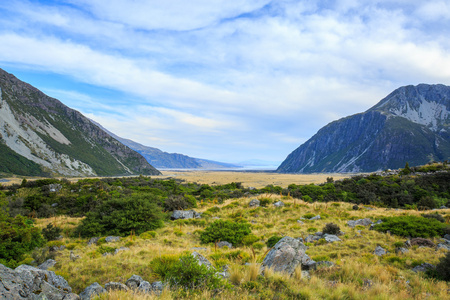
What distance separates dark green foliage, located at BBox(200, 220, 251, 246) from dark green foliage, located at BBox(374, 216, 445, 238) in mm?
7642

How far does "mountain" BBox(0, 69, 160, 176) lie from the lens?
90562 millimetres

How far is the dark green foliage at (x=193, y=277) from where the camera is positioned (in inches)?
213

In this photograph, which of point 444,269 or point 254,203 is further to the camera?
point 254,203

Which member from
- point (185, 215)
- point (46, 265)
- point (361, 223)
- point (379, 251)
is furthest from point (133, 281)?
point (361, 223)

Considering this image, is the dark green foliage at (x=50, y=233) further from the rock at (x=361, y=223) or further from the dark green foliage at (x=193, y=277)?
the rock at (x=361, y=223)

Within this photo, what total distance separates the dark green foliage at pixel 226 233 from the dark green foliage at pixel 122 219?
13.5ft

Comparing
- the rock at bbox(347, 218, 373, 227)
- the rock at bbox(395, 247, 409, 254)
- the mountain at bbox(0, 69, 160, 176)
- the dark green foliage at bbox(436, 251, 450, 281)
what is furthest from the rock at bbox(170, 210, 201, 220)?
the mountain at bbox(0, 69, 160, 176)

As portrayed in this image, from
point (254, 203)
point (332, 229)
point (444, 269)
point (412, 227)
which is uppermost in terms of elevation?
point (412, 227)

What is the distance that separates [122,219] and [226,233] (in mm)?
6846

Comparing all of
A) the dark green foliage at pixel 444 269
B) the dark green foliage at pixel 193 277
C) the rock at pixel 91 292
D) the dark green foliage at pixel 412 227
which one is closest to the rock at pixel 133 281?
the rock at pixel 91 292

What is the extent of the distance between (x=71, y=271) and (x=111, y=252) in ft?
10.6

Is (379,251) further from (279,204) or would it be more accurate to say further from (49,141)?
(49,141)

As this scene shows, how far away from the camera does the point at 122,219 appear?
562 inches

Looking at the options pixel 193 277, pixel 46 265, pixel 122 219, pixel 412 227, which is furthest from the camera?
pixel 122 219
